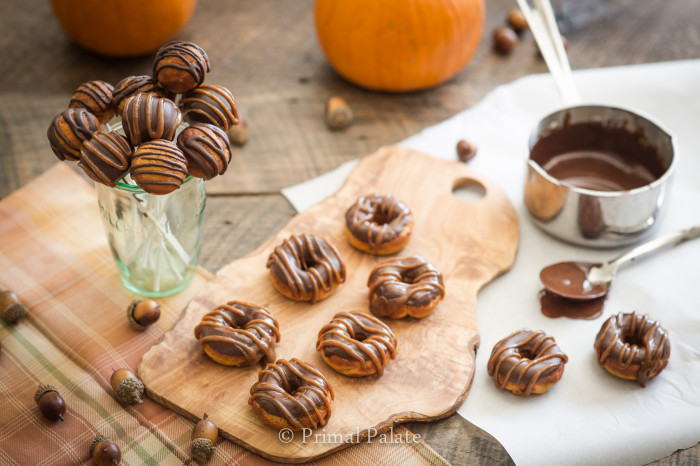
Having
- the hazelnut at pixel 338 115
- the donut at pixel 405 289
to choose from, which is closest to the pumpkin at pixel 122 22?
the hazelnut at pixel 338 115

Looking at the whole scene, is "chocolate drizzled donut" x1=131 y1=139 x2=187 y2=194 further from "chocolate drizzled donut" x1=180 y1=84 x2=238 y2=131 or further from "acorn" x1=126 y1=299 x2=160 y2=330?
"acorn" x1=126 y1=299 x2=160 y2=330

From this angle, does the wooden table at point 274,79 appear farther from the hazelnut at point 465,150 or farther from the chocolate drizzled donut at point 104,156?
the chocolate drizzled donut at point 104,156

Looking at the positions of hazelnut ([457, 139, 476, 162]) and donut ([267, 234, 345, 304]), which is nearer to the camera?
donut ([267, 234, 345, 304])

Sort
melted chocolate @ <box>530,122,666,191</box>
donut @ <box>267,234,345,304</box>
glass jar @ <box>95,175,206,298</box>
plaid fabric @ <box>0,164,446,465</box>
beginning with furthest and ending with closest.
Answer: melted chocolate @ <box>530,122,666,191</box>
donut @ <box>267,234,345,304</box>
glass jar @ <box>95,175,206,298</box>
plaid fabric @ <box>0,164,446,465</box>

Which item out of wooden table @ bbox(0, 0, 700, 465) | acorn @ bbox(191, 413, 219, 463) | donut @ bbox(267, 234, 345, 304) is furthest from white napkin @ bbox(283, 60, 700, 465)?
acorn @ bbox(191, 413, 219, 463)

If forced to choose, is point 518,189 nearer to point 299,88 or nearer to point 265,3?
point 299,88

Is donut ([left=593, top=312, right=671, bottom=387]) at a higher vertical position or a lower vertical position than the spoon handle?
higher
